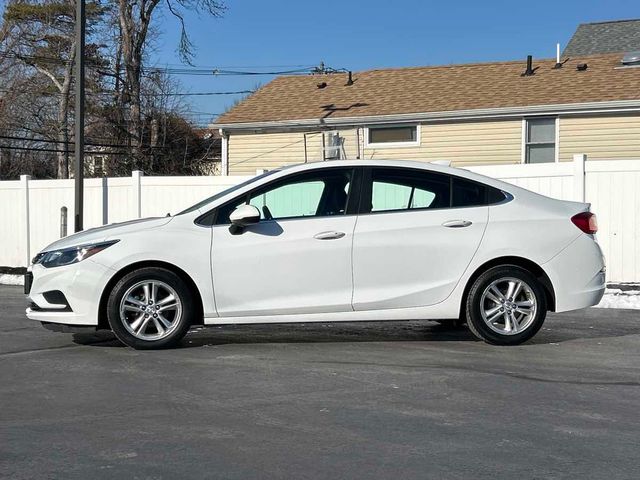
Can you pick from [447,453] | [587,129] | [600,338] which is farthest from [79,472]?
[587,129]

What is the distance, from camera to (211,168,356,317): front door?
6797 mm

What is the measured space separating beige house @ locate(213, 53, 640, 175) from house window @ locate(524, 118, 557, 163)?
0.02 m

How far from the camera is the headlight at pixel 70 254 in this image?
6.73 metres

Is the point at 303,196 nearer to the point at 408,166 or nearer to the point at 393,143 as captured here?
the point at 408,166

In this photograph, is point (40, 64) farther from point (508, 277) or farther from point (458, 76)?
point (508, 277)

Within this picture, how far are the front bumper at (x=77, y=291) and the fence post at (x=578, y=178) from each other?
7.30m

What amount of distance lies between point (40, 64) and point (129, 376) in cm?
2877

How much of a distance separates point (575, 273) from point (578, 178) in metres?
4.70

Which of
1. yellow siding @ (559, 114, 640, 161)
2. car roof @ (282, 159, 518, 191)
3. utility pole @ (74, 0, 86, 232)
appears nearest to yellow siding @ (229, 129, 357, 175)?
yellow siding @ (559, 114, 640, 161)

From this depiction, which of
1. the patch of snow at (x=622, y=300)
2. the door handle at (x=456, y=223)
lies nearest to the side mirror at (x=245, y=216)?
the door handle at (x=456, y=223)

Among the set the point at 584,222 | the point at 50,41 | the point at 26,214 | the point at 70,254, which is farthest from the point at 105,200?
the point at 50,41

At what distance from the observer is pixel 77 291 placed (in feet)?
22.0

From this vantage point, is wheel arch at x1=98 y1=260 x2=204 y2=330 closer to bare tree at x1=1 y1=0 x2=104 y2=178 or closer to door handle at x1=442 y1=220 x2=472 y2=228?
door handle at x1=442 y1=220 x2=472 y2=228

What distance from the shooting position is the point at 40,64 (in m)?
31.7
